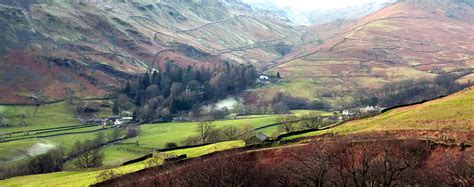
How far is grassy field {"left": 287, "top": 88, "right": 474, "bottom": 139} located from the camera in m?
76.5

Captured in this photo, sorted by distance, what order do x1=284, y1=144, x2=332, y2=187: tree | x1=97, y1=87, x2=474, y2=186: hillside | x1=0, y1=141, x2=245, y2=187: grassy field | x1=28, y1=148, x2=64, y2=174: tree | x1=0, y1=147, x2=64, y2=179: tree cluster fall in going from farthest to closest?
x1=28, y1=148, x2=64, y2=174: tree, x1=0, y1=147, x2=64, y2=179: tree cluster, x1=0, y1=141, x2=245, y2=187: grassy field, x1=284, y1=144, x2=332, y2=187: tree, x1=97, y1=87, x2=474, y2=186: hillside

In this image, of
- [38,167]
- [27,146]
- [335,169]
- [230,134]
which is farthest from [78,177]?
[27,146]

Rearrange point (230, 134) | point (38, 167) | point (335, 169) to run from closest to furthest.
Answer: point (335, 169) → point (38, 167) → point (230, 134)

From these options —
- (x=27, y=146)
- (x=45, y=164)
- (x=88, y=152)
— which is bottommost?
(x=45, y=164)

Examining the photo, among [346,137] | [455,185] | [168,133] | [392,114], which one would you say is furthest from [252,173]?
[168,133]

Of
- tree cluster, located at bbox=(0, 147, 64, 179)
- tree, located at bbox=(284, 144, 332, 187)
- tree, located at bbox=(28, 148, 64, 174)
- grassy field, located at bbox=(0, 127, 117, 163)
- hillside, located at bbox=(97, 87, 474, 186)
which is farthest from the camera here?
grassy field, located at bbox=(0, 127, 117, 163)

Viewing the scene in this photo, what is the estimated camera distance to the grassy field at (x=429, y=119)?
76.5 m

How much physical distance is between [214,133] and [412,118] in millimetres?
80175

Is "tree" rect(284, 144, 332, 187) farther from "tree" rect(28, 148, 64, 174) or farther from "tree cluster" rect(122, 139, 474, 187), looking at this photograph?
"tree" rect(28, 148, 64, 174)

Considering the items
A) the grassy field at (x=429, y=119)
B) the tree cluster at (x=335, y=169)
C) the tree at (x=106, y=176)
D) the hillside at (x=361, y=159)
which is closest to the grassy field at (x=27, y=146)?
the tree at (x=106, y=176)

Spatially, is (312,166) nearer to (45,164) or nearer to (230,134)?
(230,134)

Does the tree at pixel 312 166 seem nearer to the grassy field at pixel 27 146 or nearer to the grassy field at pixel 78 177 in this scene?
the grassy field at pixel 78 177

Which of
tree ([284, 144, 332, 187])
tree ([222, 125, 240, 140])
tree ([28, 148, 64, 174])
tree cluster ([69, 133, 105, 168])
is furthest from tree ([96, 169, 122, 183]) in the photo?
tree ([222, 125, 240, 140])

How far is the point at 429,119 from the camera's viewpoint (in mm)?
81000
